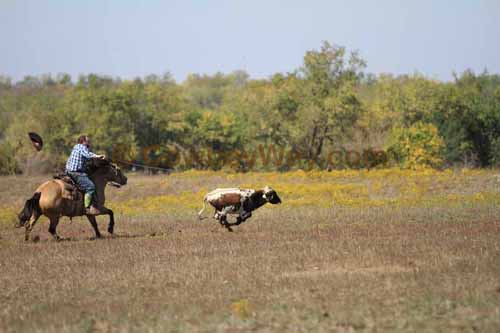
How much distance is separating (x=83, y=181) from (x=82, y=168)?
1.12ft

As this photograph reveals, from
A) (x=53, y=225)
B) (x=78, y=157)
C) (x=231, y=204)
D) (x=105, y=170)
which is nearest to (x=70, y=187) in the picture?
(x=78, y=157)

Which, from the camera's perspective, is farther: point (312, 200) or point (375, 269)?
point (312, 200)

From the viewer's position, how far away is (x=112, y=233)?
2125cm

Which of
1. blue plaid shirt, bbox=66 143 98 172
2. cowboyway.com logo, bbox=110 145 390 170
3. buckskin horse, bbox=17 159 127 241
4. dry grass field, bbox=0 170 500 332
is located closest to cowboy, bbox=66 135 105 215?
blue plaid shirt, bbox=66 143 98 172

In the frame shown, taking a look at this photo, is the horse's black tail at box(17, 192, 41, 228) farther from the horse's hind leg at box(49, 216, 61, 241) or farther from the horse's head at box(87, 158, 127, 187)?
the horse's head at box(87, 158, 127, 187)

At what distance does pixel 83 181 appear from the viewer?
20.2 m

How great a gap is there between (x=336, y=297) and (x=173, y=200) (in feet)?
78.3

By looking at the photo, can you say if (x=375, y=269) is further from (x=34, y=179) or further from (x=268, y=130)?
(x=268, y=130)

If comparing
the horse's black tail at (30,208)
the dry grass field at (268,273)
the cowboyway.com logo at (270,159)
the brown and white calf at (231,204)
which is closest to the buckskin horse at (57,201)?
the horse's black tail at (30,208)

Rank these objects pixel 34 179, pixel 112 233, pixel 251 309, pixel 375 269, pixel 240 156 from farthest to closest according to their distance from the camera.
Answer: pixel 240 156 < pixel 34 179 < pixel 112 233 < pixel 375 269 < pixel 251 309

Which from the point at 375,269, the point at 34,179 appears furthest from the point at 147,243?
the point at 34,179

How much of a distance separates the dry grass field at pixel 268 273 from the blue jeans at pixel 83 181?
1.37 m

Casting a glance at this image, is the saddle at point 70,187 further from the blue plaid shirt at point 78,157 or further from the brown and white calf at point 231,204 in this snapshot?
the brown and white calf at point 231,204

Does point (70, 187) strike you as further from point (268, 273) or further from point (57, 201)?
point (268, 273)
